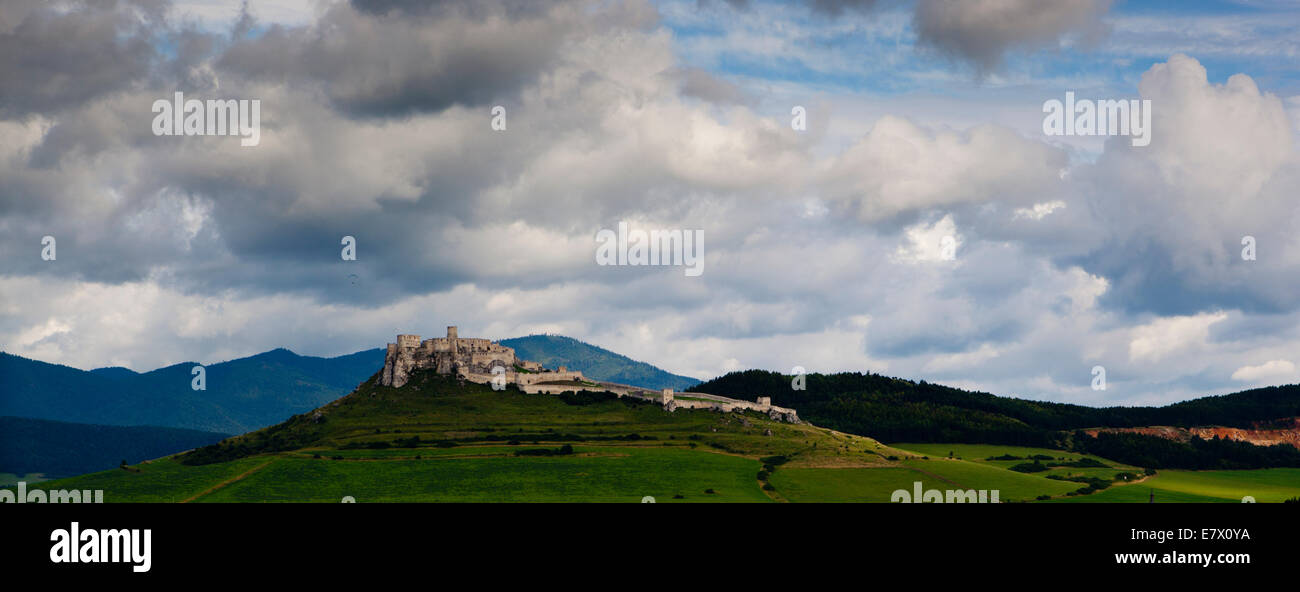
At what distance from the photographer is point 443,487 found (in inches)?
7564
